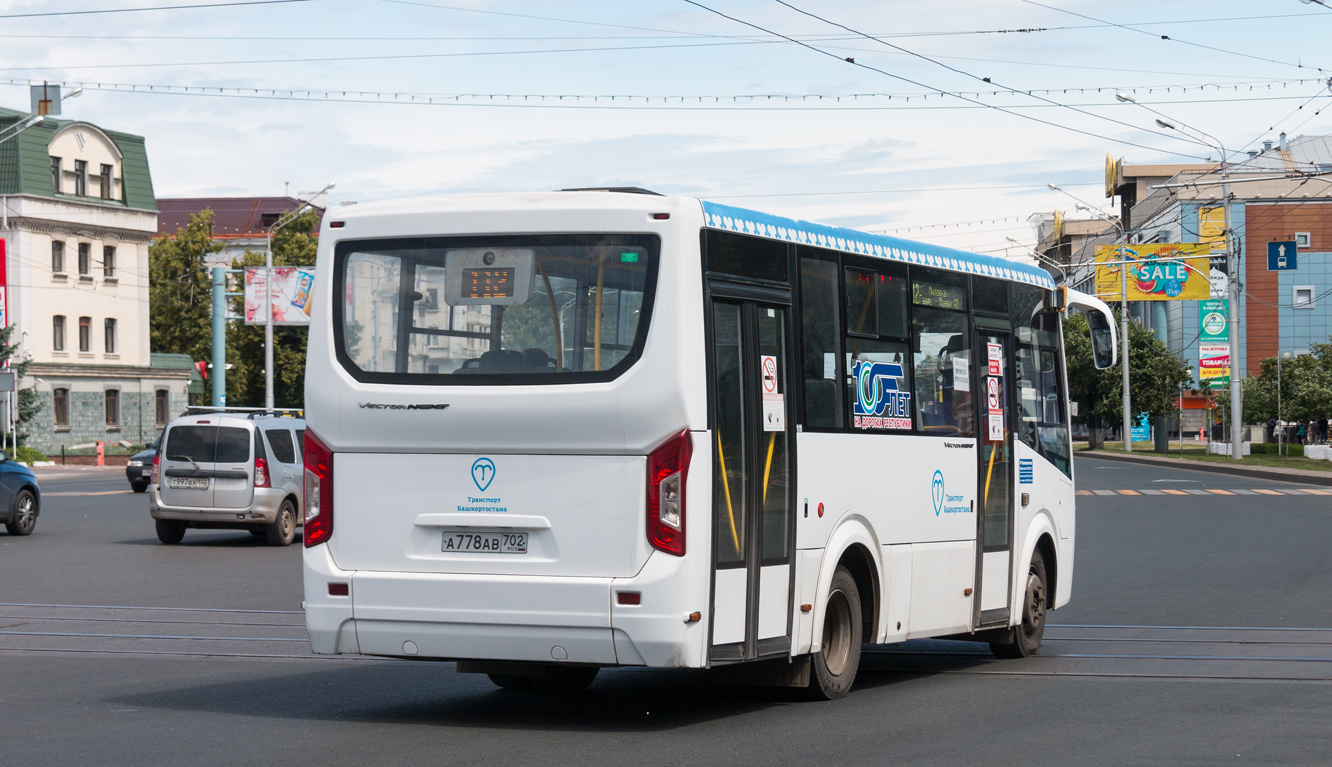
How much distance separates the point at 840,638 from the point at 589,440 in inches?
85.1

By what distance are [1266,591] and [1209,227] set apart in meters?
46.5

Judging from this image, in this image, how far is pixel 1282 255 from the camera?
55.7 meters

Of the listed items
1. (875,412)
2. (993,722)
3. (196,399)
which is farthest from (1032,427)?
(196,399)

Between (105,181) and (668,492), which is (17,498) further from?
(105,181)

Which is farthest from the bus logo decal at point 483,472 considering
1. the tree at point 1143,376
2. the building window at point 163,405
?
the tree at point 1143,376

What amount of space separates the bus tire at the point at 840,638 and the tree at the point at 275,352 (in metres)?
74.7

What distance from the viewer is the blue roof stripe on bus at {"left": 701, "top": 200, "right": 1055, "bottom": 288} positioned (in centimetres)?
843

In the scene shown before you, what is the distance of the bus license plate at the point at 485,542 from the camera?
804 cm

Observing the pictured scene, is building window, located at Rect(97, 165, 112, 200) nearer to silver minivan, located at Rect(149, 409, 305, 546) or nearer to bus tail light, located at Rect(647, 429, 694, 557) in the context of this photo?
silver minivan, located at Rect(149, 409, 305, 546)

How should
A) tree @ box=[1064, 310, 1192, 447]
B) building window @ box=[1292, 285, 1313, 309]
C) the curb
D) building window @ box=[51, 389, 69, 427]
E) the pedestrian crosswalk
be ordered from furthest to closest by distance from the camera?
1. building window @ box=[1292, 285, 1313, 309]
2. tree @ box=[1064, 310, 1192, 447]
3. building window @ box=[51, 389, 69, 427]
4. the curb
5. the pedestrian crosswalk

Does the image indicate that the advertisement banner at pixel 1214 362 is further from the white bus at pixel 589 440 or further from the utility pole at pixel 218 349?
the white bus at pixel 589 440

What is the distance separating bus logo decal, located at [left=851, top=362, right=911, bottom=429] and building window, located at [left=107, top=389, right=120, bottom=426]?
65497mm

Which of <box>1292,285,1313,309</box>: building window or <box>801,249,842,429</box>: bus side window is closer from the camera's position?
<box>801,249,842,429</box>: bus side window

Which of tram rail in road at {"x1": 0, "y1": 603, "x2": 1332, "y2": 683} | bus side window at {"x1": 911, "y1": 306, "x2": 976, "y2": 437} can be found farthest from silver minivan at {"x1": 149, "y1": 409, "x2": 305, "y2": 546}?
bus side window at {"x1": 911, "y1": 306, "x2": 976, "y2": 437}
